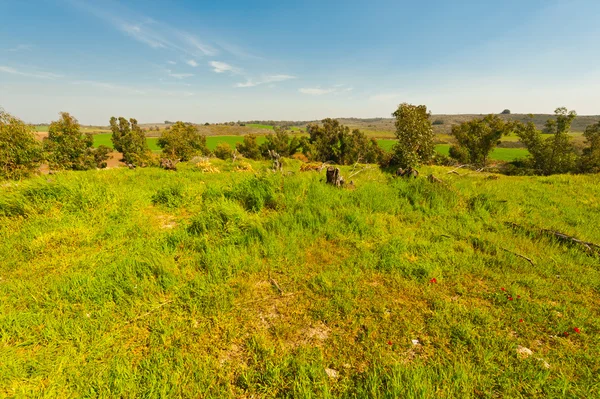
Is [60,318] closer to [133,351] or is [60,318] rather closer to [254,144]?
[133,351]

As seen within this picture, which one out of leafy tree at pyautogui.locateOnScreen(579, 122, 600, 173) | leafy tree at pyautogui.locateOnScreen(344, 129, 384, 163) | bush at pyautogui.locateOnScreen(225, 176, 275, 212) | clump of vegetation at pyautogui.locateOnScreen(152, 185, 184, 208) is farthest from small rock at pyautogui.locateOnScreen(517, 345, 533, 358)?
leafy tree at pyautogui.locateOnScreen(344, 129, 384, 163)

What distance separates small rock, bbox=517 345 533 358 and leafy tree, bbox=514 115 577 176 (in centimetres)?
4160

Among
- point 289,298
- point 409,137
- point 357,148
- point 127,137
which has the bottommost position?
point 289,298

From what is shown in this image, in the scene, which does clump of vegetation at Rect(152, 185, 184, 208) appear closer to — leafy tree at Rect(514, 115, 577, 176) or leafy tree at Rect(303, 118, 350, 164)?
leafy tree at Rect(514, 115, 577, 176)

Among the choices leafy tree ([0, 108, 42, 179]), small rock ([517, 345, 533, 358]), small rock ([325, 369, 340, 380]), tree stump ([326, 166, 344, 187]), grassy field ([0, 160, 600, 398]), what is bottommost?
Answer: small rock ([517, 345, 533, 358])

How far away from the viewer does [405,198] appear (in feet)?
21.5

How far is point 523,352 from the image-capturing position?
2566 mm

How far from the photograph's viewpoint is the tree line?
44.7 ft

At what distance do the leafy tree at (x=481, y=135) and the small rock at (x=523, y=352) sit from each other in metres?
39.8

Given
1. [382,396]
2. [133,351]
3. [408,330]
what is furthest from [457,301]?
[133,351]

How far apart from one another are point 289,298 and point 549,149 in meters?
43.9

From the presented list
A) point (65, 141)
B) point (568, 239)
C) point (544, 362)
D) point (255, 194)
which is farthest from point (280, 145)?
point (544, 362)

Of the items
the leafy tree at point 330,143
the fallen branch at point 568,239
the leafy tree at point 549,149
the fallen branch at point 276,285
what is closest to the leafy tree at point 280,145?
the leafy tree at point 330,143

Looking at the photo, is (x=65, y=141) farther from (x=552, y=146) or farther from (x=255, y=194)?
(x=552, y=146)
